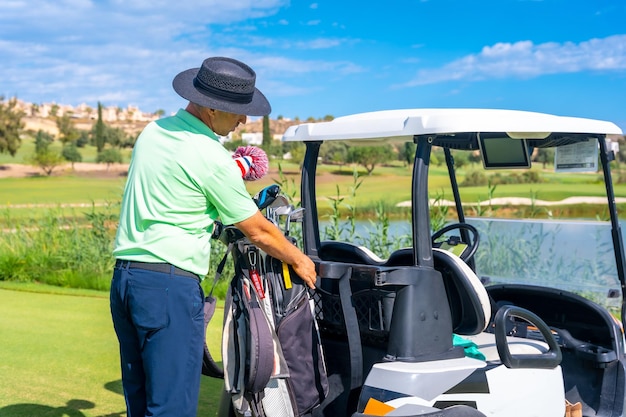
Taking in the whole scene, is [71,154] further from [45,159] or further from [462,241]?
[462,241]

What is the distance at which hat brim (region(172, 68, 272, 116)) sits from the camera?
2820 mm

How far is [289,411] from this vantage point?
2979mm

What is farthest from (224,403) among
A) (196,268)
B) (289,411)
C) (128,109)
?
(128,109)

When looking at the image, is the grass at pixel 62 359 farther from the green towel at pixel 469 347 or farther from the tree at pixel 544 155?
the tree at pixel 544 155

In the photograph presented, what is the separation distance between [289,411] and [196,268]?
659 millimetres

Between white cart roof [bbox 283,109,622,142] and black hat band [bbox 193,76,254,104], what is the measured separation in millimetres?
458

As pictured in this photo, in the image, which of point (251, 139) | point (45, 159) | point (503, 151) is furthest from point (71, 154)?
point (503, 151)

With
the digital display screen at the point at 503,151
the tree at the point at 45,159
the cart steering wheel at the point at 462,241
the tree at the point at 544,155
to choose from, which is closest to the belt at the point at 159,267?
the cart steering wheel at the point at 462,241

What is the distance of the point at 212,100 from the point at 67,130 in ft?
162

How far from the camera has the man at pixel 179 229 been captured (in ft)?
9.00

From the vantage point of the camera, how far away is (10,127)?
44406 millimetres

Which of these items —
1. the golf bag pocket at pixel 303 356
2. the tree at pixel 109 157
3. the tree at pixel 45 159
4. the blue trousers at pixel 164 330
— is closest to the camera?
the blue trousers at pixel 164 330

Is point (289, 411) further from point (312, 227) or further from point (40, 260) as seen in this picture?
point (40, 260)

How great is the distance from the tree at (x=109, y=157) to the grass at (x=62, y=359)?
95.5 ft
